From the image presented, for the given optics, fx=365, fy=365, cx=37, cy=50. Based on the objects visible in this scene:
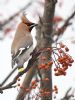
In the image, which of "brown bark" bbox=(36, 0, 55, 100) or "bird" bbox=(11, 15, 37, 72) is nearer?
"bird" bbox=(11, 15, 37, 72)

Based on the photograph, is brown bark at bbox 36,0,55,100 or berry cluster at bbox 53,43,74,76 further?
brown bark at bbox 36,0,55,100

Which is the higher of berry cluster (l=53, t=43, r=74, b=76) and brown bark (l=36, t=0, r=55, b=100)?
brown bark (l=36, t=0, r=55, b=100)

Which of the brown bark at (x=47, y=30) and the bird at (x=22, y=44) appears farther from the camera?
the brown bark at (x=47, y=30)

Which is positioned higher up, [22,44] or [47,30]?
[47,30]

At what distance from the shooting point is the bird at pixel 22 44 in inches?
113

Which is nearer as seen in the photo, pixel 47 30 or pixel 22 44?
pixel 22 44

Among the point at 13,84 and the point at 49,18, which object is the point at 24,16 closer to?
the point at 49,18

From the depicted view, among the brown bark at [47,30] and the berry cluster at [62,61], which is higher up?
the brown bark at [47,30]

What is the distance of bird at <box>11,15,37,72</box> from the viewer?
A: 2871 mm

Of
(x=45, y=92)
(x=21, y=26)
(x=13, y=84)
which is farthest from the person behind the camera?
(x=21, y=26)

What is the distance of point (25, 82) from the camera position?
340 centimetres

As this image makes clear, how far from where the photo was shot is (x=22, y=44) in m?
2.97

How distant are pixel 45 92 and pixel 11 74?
4.03 ft

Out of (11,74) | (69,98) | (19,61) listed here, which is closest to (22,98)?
(19,61)
